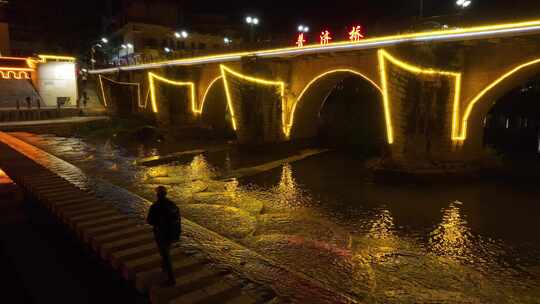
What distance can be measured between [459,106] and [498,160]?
412 centimetres

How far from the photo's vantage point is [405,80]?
15.1 meters

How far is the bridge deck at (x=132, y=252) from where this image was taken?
5.82m

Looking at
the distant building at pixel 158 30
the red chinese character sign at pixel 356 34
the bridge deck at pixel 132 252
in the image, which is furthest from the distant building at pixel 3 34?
the red chinese character sign at pixel 356 34

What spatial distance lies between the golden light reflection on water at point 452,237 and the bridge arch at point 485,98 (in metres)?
5.26

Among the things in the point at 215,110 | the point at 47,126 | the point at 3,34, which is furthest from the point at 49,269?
the point at 3,34

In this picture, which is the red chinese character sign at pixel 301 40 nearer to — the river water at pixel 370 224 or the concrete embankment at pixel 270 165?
the concrete embankment at pixel 270 165

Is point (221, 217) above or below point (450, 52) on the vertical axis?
below

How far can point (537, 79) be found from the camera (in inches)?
1190

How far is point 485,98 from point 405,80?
3.18 meters

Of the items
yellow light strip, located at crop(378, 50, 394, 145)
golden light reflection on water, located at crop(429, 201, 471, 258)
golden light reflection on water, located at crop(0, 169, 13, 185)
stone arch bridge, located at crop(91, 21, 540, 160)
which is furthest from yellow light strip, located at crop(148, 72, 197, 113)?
golden light reflection on water, located at crop(429, 201, 471, 258)

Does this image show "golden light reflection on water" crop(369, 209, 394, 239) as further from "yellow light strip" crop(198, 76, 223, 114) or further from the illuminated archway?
the illuminated archway

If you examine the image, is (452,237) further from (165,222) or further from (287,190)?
(165,222)

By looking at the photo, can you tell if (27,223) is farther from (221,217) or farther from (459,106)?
(459,106)

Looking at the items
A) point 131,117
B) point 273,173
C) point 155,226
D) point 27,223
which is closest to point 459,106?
point 273,173
